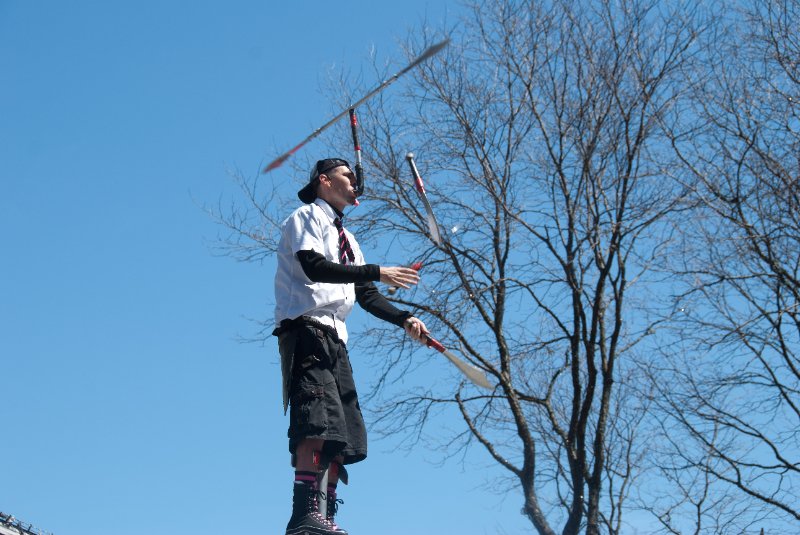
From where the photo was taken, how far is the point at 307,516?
4363 mm

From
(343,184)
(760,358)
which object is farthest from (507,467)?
(343,184)

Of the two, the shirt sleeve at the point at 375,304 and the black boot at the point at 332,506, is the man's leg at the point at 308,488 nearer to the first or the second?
the black boot at the point at 332,506

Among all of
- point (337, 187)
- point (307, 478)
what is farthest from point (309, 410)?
point (337, 187)

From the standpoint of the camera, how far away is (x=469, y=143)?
10.2 metres

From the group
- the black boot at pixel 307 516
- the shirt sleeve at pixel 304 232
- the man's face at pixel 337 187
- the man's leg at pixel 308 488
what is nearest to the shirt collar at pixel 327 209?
the man's face at pixel 337 187

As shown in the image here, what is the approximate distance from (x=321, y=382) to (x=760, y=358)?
6374 mm

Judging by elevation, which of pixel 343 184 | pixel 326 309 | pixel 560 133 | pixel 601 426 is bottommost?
pixel 326 309

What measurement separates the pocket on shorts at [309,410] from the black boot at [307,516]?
0.81 feet

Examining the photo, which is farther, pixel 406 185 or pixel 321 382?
pixel 406 185

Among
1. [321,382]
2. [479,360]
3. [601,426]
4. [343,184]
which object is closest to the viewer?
[321,382]

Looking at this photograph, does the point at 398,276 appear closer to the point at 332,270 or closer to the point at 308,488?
the point at 332,270

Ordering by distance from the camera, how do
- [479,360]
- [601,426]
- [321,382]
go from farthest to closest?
[479,360] < [601,426] < [321,382]

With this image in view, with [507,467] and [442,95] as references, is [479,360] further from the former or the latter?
[442,95]

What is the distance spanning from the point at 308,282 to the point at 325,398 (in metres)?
0.52
